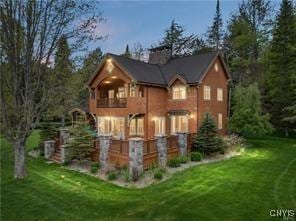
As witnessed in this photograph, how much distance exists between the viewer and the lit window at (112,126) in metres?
24.1

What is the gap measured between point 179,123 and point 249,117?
6171 millimetres

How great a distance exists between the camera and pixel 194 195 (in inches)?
444

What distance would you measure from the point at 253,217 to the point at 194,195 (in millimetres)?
2743

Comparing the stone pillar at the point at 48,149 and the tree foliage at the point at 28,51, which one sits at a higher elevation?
the tree foliage at the point at 28,51

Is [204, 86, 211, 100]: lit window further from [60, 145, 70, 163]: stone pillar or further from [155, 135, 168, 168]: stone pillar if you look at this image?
[60, 145, 70, 163]: stone pillar

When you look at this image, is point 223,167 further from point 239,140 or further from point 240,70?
point 240,70

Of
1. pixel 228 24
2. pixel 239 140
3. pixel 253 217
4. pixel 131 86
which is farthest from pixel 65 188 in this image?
pixel 228 24

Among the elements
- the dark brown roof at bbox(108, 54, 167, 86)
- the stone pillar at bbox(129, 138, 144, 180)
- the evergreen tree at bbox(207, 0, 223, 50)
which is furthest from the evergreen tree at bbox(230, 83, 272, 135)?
the evergreen tree at bbox(207, 0, 223, 50)

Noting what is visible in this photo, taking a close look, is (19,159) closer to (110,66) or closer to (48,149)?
(48,149)

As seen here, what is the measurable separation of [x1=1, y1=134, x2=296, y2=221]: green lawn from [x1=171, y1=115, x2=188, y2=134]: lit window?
7.18m

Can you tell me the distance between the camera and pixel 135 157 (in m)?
14.6

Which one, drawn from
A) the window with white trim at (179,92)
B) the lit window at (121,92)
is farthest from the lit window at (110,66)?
the window with white trim at (179,92)

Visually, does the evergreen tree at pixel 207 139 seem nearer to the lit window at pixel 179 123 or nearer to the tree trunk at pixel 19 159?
the lit window at pixel 179 123

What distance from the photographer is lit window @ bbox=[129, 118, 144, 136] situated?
23750 mm
